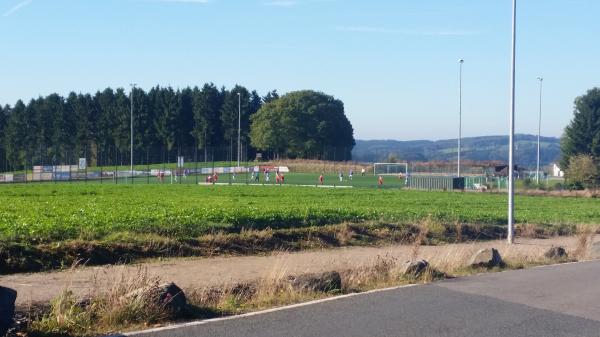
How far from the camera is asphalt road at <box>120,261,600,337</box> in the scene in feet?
29.7

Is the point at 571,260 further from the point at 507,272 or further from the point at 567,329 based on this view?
the point at 567,329

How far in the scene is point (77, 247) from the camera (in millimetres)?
15469

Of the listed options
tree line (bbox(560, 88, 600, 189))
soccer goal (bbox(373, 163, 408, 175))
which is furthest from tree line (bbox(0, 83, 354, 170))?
tree line (bbox(560, 88, 600, 189))

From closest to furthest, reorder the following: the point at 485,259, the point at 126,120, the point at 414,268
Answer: the point at 414,268
the point at 485,259
the point at 126,120

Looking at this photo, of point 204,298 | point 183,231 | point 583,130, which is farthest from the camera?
point 583,130

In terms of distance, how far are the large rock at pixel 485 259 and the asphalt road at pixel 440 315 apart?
2.05 metres

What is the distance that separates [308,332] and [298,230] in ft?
39.2

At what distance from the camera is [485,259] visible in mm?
15719

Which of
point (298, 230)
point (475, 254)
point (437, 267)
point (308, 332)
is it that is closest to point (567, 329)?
point (308, 332)

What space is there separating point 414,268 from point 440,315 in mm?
3368

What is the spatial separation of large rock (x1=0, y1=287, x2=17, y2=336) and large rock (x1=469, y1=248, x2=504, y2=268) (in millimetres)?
9788

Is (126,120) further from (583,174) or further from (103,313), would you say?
(103,313)

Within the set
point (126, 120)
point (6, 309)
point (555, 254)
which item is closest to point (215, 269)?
point (6, 309)

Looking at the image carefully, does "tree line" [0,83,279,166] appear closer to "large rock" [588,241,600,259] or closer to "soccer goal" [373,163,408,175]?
"soccer goal" [373,163,408,175]
